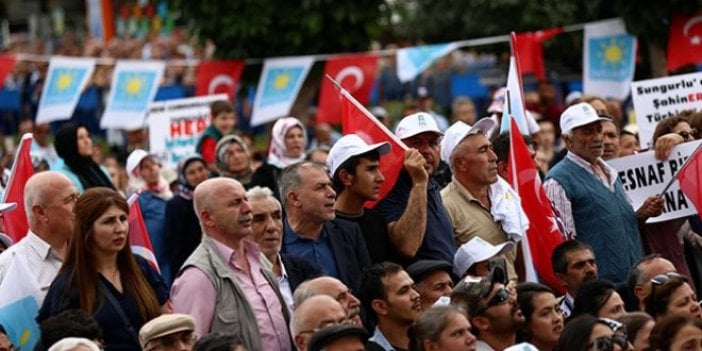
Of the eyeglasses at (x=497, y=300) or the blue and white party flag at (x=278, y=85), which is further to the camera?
the blue and white party flag at (x=278, y=85)

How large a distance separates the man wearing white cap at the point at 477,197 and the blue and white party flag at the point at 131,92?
33.6 feet

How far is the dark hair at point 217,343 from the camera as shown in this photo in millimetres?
9016

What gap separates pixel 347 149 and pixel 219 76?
38.0 ft

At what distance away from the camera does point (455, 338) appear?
31.1ft

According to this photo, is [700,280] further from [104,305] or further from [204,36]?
[204,36]

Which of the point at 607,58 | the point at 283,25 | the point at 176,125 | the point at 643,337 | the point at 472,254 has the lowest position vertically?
the point at 643,337

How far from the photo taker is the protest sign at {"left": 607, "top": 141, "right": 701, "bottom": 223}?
1287 centimetres

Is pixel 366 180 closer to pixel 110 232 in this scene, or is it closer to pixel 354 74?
pixel 110 232

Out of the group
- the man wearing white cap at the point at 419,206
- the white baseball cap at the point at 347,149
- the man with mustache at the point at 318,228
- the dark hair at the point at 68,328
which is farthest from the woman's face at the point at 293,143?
Result: the dark hair at the point at 68,328

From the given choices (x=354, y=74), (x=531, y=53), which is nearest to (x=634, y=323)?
(x=531, y=53)

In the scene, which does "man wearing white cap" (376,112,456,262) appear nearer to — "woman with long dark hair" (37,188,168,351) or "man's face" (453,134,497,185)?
"man's face" (453,134,497,185)

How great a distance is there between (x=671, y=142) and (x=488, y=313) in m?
3.18

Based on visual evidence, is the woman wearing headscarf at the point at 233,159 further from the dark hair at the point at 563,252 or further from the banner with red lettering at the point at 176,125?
the banner with red lettering at the point at 176,125

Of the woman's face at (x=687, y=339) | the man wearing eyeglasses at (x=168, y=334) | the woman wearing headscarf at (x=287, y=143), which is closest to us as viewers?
the man wearing eyeglasses at (x=168, y=334)
